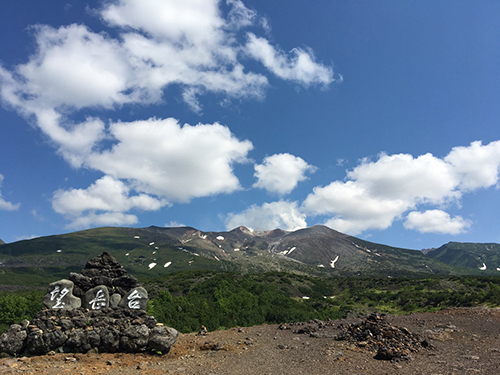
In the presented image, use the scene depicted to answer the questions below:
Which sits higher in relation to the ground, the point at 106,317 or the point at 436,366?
the point at 106,317

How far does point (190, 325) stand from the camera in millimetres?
22484

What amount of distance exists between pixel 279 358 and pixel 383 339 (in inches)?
251

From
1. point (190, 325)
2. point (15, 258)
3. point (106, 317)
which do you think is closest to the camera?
point (106, 317)

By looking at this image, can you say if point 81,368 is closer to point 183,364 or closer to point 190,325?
point 183,364

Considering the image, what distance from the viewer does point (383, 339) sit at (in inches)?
636

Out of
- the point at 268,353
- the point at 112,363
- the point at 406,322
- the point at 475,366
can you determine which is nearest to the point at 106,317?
the point at 112,363

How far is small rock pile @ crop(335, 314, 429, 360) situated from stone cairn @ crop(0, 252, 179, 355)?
404 inches

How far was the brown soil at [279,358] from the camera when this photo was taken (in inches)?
452

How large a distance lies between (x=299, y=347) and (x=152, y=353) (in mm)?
7883

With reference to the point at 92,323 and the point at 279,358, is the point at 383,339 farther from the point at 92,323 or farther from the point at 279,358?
the point at 92,323

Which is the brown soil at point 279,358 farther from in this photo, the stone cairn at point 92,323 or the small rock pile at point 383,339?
the stone cairn at point 92,323

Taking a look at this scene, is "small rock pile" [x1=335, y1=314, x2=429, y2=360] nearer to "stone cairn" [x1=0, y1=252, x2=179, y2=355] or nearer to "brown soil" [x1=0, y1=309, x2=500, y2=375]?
"brown soil" [x1=0, y1=309, x2=500, y2=375]

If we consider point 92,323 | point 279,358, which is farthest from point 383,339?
point 92,323

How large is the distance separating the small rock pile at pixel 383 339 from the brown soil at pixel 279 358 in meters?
0.35
